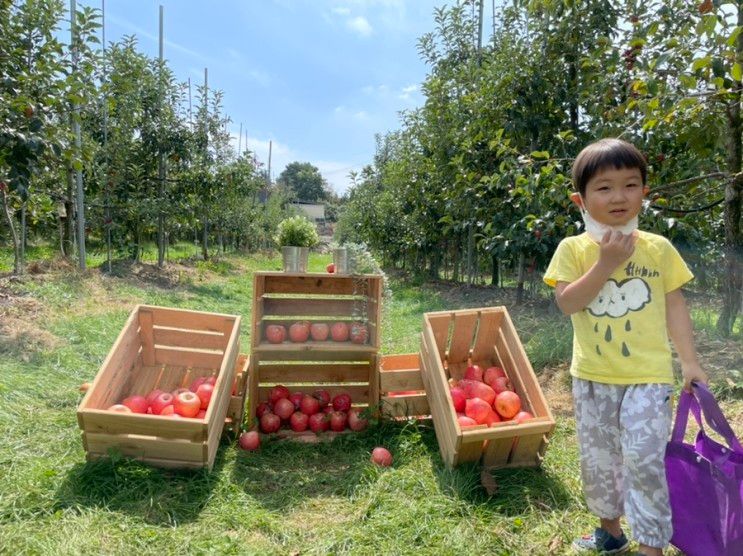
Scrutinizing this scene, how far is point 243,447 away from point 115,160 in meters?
9.43

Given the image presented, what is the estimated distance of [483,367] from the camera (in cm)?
356

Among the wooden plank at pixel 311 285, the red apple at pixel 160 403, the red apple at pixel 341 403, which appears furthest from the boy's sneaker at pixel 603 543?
the red apple at pixel 160 403

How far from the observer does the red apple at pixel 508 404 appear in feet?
9.66

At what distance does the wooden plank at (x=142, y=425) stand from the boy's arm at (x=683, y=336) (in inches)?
80.4

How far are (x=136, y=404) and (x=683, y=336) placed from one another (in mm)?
2653

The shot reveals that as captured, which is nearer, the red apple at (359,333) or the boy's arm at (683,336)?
the boy's arm at (683,336)

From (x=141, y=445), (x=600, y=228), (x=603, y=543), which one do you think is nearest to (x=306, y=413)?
(x=141, y=445)

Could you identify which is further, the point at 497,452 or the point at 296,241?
the point at 296,241

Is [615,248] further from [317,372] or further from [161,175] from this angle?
[161,175]

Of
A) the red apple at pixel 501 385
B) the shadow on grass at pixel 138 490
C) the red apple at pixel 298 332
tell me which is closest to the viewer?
the shadow on grass at pixel 138 490

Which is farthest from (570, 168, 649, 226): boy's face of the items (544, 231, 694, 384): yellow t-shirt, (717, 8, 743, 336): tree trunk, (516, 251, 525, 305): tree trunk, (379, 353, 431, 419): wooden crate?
(516, 251, 525, 305): tree trunk

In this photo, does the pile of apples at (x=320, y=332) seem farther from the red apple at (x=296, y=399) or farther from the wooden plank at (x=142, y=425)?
the wooden plank at (x=142, y=425)

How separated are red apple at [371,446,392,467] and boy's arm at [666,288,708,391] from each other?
62.3 inches

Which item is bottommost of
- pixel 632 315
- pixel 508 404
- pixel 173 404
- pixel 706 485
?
pixel 173 404
